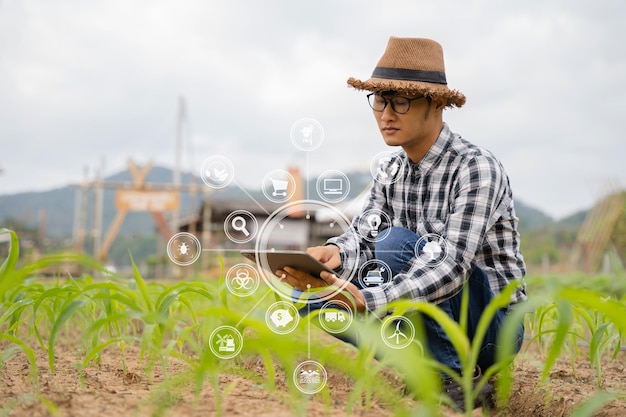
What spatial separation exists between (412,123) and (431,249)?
0.35 meters

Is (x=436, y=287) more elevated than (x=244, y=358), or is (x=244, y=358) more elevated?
(x=436, y=287)

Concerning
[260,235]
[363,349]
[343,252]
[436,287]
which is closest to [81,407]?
[363,349]

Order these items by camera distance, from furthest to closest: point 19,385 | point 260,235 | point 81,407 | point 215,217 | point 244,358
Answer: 1. point 215,217
2. point 244,358
3. point 260,235
4. point 19,385
5. point 81,407

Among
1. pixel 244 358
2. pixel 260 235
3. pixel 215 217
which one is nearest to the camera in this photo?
pixel 260 235

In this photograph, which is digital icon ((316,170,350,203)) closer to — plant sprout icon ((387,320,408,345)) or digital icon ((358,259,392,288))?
digital icon ((358,259,392,288))

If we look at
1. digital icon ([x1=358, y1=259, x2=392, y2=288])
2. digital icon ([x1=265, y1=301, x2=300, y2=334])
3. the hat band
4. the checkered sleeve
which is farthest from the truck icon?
the hat band

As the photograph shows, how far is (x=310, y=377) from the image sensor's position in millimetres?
1286

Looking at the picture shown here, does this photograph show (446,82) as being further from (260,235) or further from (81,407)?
(81,407)

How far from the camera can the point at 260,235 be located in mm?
1531

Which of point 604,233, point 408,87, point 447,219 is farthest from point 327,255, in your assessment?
point 604,233

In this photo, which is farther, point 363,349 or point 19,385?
point 19,385

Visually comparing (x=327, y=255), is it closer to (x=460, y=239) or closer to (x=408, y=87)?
(x=460, y=239)

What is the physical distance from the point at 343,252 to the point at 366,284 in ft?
0.44

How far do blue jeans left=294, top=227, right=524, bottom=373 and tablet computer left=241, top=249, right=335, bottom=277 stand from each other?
22 cm
